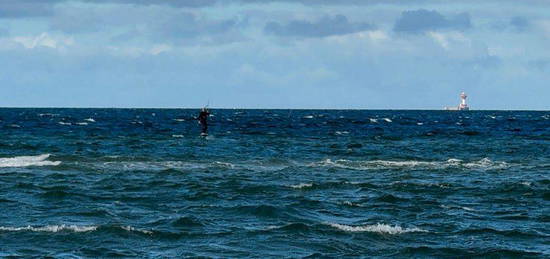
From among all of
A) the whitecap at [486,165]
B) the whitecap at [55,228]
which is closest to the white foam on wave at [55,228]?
the whitecap at [55,228]

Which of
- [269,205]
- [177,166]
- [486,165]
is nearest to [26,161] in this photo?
[177,166]

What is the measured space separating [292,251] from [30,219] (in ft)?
24.1

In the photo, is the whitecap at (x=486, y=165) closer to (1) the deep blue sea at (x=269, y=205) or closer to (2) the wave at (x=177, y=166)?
(1) the deep blue sea at (x=269, y=205)

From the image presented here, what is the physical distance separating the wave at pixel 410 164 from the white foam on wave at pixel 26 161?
37.6 ft

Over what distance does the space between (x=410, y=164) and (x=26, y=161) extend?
666 inches

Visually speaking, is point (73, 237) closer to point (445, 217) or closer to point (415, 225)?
point (415, 225)

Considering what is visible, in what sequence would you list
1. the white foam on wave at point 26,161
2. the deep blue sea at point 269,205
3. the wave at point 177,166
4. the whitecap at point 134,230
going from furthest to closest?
the white foam on wave at point 26,161, the wave at point 177,166, the whitecap at point 134,230, the deep blue sea at point 269,205

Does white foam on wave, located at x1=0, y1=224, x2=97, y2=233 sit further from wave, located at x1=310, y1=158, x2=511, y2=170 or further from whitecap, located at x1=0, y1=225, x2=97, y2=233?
wave, located at x1=310, y1=158, x2=511, y2=170

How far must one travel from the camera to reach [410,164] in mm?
43250

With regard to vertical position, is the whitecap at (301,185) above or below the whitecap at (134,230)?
above

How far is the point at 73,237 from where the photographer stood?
66.6ft

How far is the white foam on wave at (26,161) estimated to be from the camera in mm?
40250

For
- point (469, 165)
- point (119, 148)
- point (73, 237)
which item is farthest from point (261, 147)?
point (73, 237)

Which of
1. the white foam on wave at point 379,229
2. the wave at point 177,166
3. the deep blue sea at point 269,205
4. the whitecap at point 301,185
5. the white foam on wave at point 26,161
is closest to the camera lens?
the deep blue sea at point 269,205
